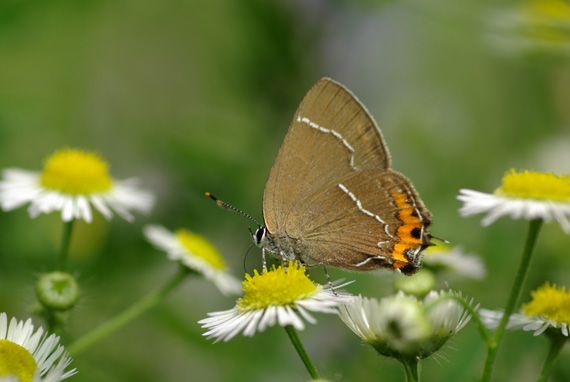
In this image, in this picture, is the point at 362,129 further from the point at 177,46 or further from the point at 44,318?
the point at 177,46

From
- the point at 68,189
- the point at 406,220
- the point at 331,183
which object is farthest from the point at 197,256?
the point at 406,220

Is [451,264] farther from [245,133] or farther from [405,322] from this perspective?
[245,133]

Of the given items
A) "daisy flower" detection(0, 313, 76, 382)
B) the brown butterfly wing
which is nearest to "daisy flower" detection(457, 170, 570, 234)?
the brown butterfly wing

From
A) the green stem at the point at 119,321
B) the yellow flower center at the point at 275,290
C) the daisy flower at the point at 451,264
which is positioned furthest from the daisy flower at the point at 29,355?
the daisy flower at the point at 451,264

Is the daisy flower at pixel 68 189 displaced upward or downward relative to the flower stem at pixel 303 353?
upward

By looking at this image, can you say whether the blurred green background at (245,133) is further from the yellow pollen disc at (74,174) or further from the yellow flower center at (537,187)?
the yellow flower center at (537,187)

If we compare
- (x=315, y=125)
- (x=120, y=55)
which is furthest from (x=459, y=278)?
(x=120, y=55)
